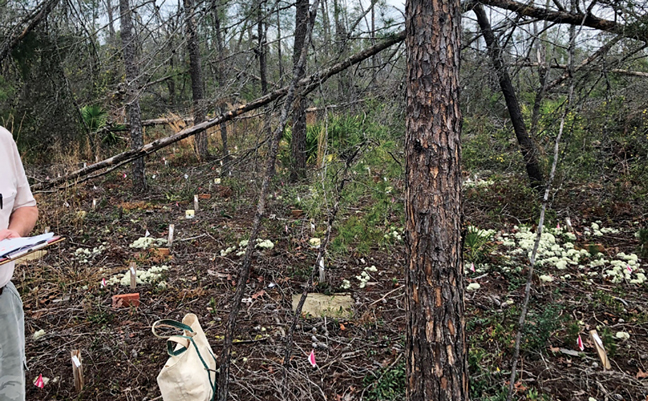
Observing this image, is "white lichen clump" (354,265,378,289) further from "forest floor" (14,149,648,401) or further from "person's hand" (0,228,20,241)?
"person's hand" (0,228,20,241)

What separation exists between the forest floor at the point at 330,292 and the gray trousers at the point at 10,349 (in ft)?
2.27

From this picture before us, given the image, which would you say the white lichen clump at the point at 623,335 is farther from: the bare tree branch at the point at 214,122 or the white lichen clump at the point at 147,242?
the white lichen clump at the point at 147,242

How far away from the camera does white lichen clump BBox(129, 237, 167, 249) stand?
441 centimetres

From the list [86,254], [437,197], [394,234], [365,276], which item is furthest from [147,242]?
[437,197]

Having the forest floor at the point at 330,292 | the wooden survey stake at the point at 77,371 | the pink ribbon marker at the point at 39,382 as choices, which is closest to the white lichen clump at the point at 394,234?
the forest floor at the point at 330,292

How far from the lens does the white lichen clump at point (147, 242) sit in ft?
14.5

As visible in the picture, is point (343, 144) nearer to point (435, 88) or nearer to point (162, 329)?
point (162, 329)

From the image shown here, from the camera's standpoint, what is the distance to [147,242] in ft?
14.7

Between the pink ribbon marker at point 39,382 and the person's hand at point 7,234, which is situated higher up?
the person's hand at point 7,234

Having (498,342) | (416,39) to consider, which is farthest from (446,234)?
(498,342)

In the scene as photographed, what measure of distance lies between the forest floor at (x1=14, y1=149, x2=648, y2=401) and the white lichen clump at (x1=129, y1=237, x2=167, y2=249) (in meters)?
0.06

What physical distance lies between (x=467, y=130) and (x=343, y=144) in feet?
8.05

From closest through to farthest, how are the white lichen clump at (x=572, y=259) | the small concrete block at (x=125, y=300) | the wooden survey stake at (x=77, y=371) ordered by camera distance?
the wooden survey stake at (x=77, y=371) < the small concrete block at (x=125, y=300) < the white lichen clump at (x=572, y=259)

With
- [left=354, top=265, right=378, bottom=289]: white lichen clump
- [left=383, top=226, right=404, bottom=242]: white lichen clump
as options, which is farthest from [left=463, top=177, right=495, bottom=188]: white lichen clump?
[left=354, top=265, right=378, bottom=289]: white lichen clump
